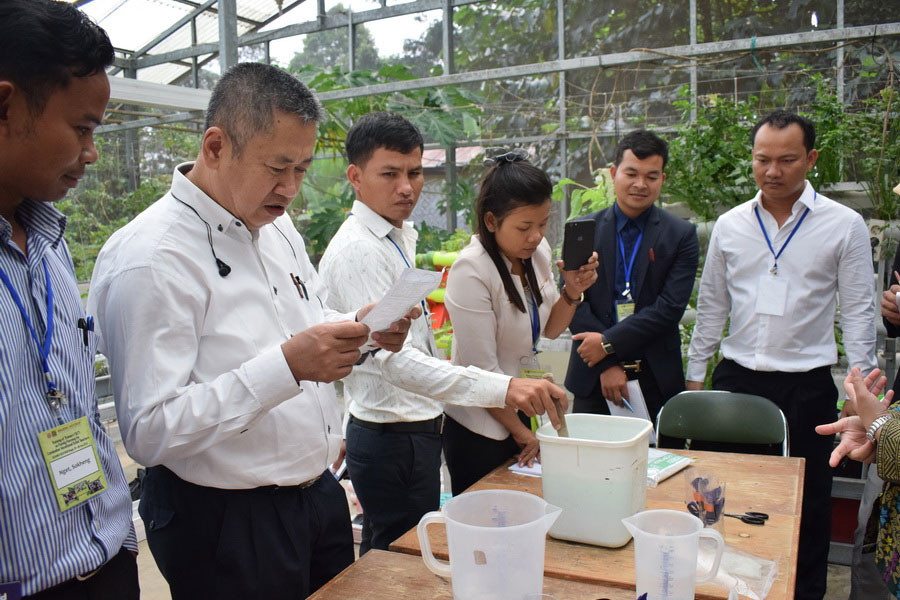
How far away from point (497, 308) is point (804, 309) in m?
1.47

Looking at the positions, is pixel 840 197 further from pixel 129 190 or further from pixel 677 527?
pixel 129 190

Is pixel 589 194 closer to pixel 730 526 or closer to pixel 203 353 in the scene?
pixel 730 526

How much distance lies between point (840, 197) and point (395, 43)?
13.3 feet

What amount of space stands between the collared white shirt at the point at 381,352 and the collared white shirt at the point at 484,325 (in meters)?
0.11

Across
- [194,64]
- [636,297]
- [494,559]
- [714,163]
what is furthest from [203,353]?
[194,64]

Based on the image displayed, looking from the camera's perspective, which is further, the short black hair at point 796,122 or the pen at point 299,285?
the short black hair at point 796,122

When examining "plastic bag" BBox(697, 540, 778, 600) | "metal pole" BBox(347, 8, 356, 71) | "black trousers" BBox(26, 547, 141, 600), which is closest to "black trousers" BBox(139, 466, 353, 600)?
"black trousers" BBox(26, 547, 141, 600)

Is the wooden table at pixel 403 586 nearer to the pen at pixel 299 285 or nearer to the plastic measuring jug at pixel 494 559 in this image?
the plastic measuring jug at pixel 494 559

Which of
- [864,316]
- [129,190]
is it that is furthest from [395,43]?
[864,316]

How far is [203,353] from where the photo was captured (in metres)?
1.50

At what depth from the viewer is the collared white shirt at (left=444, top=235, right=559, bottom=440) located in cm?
222

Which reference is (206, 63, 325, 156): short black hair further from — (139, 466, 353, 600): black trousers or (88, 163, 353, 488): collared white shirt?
(139, 466, 353, 600): black trousers

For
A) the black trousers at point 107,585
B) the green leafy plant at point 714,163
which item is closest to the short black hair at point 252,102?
the black trousers at point 107,585

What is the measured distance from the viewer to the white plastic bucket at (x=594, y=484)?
5.06 feet
